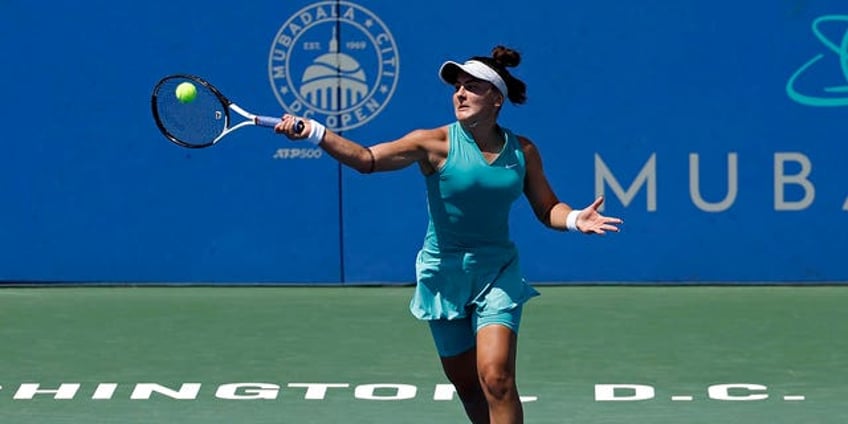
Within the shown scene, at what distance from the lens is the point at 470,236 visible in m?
7.42

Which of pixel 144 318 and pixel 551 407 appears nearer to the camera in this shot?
pixel 551 407

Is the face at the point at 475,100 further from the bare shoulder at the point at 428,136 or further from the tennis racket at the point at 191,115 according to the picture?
the tennis racket at the point at 191,115

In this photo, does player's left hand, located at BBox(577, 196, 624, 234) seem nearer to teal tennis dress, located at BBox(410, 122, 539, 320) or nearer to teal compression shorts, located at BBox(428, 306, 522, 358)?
teal tennis dress, located at BBox(410, 122, 539, 320)

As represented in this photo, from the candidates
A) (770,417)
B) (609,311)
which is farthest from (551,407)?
(609,311)

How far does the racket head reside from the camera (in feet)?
25.9

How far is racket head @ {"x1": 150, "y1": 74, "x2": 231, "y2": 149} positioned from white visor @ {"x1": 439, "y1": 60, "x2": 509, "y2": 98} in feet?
2.95

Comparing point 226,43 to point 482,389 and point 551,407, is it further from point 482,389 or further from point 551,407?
point 482,389

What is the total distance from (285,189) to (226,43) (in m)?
0.94

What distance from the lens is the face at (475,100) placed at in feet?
24.3

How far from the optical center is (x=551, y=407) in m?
8.77

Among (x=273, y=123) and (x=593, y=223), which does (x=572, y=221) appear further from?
(x=273, y=123)

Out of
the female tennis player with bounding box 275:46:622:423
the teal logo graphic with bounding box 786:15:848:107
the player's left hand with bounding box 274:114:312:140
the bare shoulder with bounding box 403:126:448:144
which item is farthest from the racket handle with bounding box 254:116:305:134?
the teal logo graphic with bounding box 786:15:848:107

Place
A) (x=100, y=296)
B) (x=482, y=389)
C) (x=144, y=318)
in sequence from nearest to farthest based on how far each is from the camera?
(x=482, y=389) < (x=144, y=318) < (x=100, y=296)

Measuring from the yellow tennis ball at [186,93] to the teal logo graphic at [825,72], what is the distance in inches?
225
